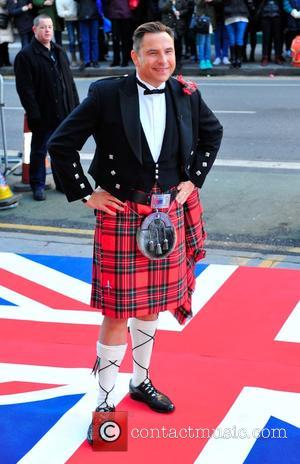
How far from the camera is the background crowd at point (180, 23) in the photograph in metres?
16.7

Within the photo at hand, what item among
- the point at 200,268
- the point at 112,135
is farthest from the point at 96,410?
the point at 200,268

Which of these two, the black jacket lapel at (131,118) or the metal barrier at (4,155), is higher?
the black jacket lapel at (131,118)

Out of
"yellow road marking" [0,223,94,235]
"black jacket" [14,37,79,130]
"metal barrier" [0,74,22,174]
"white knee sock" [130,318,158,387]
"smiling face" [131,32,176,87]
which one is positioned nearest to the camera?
"smiling face" [131,32,176,87]

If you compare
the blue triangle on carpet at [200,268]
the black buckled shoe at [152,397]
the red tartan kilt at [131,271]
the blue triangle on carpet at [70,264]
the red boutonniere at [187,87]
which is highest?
the red boutonniere at [187,87]

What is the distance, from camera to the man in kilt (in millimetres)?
3752

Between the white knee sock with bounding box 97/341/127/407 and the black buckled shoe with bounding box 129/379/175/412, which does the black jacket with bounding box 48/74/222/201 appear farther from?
the black buckled shoe with bounding box 129/379/175/412

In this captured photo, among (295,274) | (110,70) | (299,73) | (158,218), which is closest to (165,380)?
(158,218)

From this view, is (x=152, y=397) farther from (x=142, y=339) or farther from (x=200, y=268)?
(x=200, y=268)

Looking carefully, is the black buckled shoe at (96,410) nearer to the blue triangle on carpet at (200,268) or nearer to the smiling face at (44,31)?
the blue triangle on carpet at (200,268)

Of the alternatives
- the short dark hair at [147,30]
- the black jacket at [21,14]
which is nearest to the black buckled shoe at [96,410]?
the short dark hair at [147,30]

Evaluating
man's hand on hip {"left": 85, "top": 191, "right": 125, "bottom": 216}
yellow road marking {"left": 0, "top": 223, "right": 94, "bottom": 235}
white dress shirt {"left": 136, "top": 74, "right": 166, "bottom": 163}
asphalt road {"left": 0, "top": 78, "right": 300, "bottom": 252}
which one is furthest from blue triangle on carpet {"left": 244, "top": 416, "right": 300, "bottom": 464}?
yellow road marking {"left": 0, "top": 223, "right": 94, "bottom": 235}

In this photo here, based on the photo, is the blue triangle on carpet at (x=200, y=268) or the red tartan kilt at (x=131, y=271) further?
the blue triangle on carpet at (x=200, y=268)

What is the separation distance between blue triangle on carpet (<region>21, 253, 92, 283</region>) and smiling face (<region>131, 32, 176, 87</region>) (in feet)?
8.75

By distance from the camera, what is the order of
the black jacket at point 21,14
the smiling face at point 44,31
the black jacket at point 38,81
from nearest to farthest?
1. the smiling face at point 44,31
2. the black jacket at point 38,81
3. the black jacket at point 21,14
